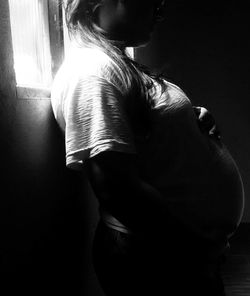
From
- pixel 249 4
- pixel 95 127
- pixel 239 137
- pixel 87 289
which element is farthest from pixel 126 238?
pixel 249 4

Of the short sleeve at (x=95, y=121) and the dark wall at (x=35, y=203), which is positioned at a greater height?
the short sleeve at (x=95, y=121)

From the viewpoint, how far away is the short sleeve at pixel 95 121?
22.2 inches

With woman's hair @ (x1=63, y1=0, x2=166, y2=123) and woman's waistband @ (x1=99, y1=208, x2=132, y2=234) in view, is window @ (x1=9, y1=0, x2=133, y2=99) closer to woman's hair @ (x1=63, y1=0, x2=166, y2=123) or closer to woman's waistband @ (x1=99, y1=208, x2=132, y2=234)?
woman's hair @ (x1=63, y1=0, x2=166, y2=123)

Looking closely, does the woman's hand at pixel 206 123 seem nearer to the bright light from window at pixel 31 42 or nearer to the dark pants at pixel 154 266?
the dark pants at pixel 154 266

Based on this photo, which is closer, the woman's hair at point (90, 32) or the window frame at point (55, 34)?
the woman's hair at point (90, 32)

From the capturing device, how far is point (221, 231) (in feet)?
2.43

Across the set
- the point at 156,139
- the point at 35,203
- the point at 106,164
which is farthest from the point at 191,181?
the point at 35,203

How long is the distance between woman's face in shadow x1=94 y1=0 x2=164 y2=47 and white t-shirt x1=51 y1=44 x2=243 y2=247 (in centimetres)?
10

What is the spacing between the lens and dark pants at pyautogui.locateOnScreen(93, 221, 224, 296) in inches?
26.1

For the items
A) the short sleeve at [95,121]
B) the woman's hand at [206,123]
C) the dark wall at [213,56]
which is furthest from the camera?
the dark wall at [213,56]

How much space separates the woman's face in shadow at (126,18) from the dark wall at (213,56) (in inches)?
59.9

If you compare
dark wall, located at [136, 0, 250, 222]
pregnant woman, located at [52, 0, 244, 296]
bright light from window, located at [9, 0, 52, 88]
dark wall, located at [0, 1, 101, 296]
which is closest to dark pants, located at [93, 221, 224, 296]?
pregnant woman, located at [52, 0, 244, 296]

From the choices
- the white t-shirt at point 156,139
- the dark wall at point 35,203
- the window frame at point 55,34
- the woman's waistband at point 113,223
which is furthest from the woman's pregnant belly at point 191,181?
the window frame at point 55,34

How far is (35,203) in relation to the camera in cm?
71
